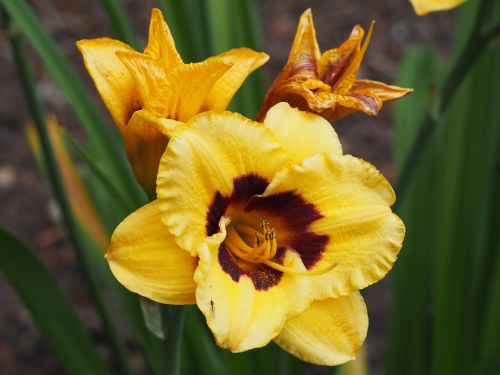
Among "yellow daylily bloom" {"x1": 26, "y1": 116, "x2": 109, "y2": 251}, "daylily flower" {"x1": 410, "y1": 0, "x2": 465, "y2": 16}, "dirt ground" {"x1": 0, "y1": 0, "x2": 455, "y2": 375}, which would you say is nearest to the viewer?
"daylily flower" {"x1": 410, "y1": 0, "x2": 465, "y2": 16}

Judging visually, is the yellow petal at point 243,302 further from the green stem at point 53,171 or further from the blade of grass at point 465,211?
the blade of grass at point 465,211

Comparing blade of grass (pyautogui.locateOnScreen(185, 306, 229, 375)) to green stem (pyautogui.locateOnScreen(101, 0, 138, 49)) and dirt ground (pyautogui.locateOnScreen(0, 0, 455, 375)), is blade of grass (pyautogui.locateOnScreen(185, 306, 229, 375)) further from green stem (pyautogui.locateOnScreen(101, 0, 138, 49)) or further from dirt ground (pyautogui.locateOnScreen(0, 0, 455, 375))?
dirt ground (pyautogui.locateOnScreen(0, 0, 455, 375))

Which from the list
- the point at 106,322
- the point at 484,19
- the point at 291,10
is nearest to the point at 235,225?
the point at 484,19

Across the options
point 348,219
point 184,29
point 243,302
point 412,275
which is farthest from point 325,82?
point 412,275

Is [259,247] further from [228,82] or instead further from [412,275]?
[412,275]

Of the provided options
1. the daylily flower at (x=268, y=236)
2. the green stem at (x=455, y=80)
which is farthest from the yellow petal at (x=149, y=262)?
the green stem at (x=455, y=80)

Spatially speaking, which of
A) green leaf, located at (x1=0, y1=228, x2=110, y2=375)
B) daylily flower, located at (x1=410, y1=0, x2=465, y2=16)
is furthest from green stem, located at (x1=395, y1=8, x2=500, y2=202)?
green leaf, located at (x1=0, y1=228, x2=110, y2=375)
